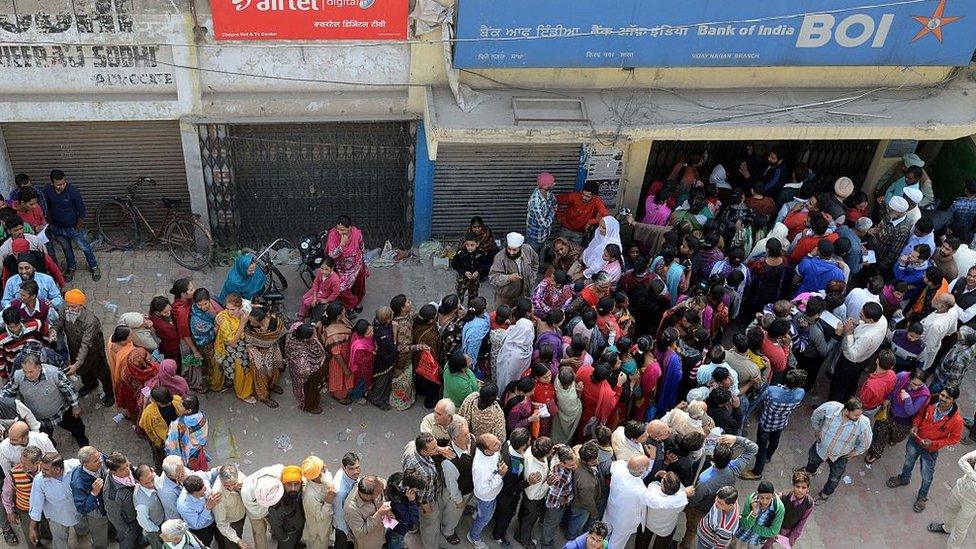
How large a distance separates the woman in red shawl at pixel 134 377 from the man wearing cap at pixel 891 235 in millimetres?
7270

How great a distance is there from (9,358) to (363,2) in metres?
4.48

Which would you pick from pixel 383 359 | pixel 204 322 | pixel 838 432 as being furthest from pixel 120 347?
pixel 838 432

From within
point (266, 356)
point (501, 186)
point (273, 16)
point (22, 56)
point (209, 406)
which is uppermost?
point (273, 16)

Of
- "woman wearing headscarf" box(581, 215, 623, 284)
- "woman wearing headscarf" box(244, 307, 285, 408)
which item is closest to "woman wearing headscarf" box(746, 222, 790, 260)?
"woman wearing headscarf" box(581, 215, 623, 284)

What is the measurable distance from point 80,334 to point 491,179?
4.71m

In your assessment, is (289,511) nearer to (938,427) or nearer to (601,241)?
(601,241)

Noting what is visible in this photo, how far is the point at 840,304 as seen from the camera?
8.72 m

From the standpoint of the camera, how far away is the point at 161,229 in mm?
10523

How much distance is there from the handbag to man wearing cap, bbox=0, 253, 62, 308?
321cm

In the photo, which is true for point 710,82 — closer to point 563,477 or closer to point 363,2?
point 363,2

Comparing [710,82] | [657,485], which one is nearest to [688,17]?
[710,82]

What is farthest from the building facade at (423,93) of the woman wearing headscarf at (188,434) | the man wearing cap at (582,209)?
the woman wearing headscarf at (188,434)

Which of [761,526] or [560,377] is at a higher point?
[560,377]

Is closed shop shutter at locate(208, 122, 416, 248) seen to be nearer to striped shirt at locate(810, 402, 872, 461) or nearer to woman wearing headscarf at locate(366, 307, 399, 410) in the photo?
woman wearing headscarf at locate(366, 307, 399, 410)
